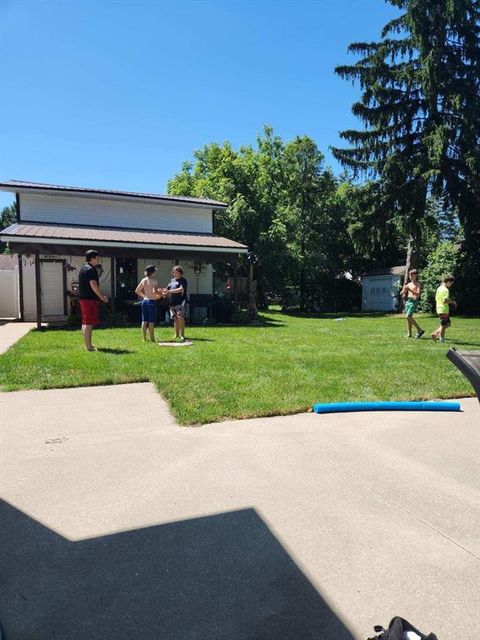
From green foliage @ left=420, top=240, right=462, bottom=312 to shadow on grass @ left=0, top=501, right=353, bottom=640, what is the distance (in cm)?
2520

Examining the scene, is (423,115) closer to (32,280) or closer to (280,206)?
(280,206)

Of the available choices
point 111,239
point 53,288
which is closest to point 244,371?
point 111,239

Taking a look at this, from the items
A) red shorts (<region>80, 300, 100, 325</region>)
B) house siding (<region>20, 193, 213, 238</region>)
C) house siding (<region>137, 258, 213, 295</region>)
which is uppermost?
house siding (<region>20, 193, 213, 238</region>)

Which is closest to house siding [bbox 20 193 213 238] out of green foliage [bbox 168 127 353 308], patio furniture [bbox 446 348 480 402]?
green foliage [bbox 168 127 353 308]

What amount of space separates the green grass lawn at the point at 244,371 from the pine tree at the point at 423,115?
1689cm

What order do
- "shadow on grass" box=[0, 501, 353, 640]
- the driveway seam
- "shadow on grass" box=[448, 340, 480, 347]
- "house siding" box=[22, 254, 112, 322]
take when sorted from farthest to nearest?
"house siding" box=[22, 254, 112, 322] → "shadow on grass" box=[448, 340, 480, 347] → the driveway seam → "shadow on grass" box=[0, 501, 353, 640]

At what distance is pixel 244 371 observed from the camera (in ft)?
24.5

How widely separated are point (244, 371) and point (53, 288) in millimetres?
13753

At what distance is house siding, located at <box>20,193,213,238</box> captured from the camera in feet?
59.8

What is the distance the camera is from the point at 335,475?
11.9 ft

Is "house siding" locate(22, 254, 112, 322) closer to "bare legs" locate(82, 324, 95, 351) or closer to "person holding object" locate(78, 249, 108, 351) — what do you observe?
"bare legs" locate(82, 324, 95, 351)

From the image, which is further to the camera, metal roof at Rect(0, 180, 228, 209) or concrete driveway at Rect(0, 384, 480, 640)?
metal roof at Rect(0, 180, 228, 209)

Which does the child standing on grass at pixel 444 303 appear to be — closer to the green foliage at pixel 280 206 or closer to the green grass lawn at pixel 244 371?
the green grass lawn at pixel 244 371

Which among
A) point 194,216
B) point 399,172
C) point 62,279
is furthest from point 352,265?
point 62,279
